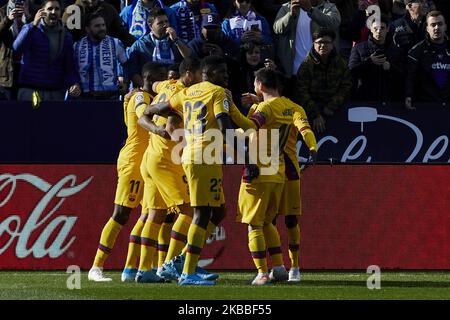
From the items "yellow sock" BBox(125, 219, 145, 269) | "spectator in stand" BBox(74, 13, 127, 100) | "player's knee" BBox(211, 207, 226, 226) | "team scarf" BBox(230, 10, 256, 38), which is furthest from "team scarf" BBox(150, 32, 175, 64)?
"player's knee" BBox(211, 207, 226, 226)

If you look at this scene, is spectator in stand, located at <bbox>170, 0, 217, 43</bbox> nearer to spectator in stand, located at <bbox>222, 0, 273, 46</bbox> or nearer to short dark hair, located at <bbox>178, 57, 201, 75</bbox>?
spectator in stand, located at <bbox>222, 0, 273, 46</bbox>

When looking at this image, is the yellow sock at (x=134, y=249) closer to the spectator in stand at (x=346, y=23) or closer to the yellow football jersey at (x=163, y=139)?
the yellow football jersey at (x=163, y=139)

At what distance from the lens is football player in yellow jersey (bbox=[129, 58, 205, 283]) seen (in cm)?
1240

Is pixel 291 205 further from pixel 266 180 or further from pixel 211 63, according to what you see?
pixel 211 63

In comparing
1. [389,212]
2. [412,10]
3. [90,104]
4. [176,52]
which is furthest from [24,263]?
[412,10]

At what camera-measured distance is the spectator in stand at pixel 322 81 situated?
1522cm

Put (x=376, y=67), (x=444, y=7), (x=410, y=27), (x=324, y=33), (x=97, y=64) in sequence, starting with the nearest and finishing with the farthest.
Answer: (x=324, y=33)
(x=97, y=64)
(x=376, y=67)
(x=410, y=27)
(x=444, y=7)

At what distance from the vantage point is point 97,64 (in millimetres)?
15781

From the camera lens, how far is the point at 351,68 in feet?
52.7

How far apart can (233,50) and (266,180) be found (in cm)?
394

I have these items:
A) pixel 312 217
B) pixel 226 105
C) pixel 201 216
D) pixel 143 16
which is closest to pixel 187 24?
pixel 143 16

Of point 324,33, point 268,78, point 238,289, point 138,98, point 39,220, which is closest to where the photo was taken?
point 238,289

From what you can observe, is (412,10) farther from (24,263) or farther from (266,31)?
(24,263)

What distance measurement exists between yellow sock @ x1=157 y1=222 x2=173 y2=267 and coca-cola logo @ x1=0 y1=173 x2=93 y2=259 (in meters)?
1.63
